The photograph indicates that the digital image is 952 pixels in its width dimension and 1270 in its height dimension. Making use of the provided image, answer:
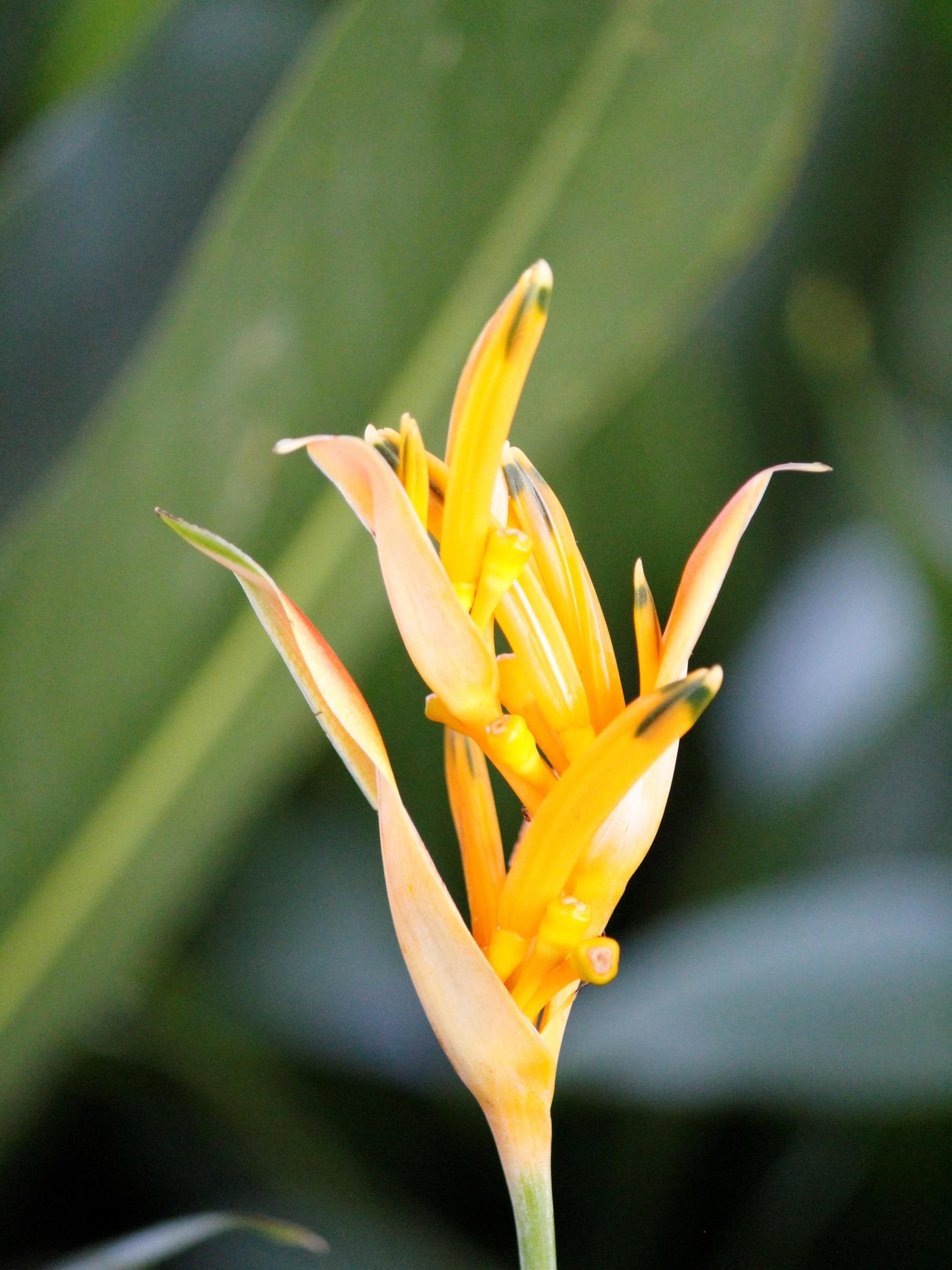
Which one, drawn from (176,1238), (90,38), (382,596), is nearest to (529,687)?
(176,1238)

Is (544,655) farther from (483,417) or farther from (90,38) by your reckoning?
(90,38)

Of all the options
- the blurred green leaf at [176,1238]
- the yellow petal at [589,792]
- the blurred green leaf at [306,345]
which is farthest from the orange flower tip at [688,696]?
the blurred green leaf at [306,345]

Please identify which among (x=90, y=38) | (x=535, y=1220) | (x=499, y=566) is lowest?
(x=535, y=1220)

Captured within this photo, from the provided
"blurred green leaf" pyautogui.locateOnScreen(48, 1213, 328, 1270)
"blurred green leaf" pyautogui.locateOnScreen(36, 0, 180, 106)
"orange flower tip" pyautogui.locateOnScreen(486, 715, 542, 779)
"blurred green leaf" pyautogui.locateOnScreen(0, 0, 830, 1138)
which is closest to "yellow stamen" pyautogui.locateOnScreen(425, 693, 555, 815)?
"orange flower tip" pyautogui.locateOnScreen(486, 715, 542, 779)

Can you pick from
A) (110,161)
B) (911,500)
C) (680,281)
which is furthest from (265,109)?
(911,500)

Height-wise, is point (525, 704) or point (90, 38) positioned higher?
point (90, 38)

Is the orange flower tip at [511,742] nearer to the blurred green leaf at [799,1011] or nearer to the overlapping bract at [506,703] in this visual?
the overlapping bract at [506,703]
